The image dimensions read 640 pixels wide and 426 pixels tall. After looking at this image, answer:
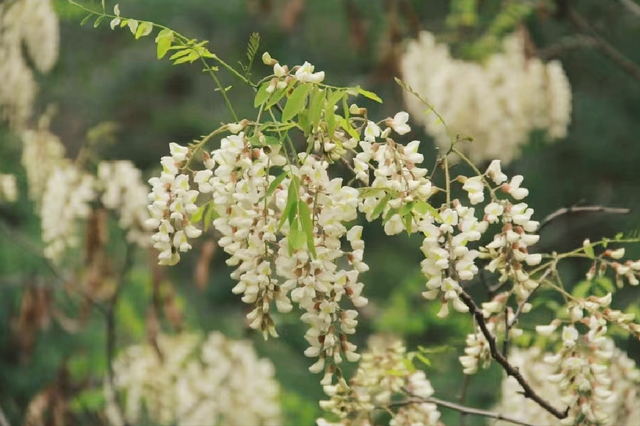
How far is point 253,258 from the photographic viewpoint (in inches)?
68.6

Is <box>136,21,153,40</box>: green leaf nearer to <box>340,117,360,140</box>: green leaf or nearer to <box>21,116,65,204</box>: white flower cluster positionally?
<box>340,117,360,140</box>: green leaf

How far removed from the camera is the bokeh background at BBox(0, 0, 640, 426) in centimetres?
521

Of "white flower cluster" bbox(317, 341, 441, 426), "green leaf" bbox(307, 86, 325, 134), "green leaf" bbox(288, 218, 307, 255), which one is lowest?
"white flower cluster" bbox(317, 341, 441, 426)

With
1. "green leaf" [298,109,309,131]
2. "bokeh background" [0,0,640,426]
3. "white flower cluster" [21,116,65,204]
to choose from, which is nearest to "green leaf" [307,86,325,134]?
"green leaf" [298,109,309,131]

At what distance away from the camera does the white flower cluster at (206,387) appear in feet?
14.4

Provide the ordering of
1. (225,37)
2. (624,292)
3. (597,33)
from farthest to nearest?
(225,37)
(624,292)
(597,33)

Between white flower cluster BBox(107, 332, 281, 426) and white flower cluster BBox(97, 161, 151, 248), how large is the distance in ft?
2.00

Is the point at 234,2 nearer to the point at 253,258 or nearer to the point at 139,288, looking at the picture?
the point at 139,288

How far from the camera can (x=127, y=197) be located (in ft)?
13.5

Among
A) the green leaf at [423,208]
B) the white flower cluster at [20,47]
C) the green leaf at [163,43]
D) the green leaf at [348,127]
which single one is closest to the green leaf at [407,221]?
the green leaf at [423,208]

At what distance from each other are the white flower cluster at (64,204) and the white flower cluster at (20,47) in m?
0.83

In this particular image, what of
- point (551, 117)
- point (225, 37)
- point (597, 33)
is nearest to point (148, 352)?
point (551, 117)

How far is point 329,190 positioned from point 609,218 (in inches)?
237

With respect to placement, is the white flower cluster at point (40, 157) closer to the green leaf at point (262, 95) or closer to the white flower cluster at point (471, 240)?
the green leaf at point (262, 95)
